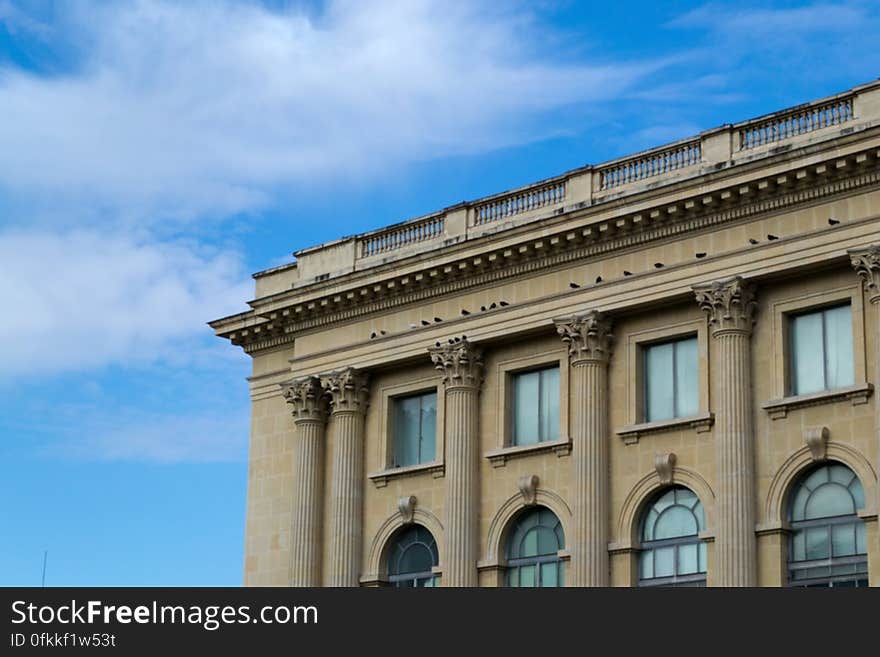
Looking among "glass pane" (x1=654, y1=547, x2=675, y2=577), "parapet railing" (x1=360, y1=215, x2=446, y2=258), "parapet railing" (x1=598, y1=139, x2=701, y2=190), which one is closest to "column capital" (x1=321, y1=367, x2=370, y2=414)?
"parapet railing" (x1=360, y1=215, x2=446, y2=258)

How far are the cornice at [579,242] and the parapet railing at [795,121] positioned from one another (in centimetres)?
162

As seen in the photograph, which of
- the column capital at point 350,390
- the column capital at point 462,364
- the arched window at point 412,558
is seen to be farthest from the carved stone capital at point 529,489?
the column capital at point 350,390

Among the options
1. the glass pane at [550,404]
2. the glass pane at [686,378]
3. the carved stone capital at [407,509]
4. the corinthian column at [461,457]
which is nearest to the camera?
the glass pane at [686,378]

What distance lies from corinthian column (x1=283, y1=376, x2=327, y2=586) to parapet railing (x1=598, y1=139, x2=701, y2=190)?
33.9ft

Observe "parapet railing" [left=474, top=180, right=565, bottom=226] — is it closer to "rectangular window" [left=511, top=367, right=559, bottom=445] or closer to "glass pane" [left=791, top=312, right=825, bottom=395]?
"rectangular window" [left=511, top=367, right=559, bottom=445]

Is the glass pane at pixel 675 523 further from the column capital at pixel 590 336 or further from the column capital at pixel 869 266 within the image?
the column capital at pixel 869 266

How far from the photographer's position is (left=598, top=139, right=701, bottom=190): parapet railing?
50.6 meters

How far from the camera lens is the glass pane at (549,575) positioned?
5143cm

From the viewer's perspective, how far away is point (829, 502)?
4678cm

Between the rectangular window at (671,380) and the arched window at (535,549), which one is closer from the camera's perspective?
the rectangular window at (671,380)

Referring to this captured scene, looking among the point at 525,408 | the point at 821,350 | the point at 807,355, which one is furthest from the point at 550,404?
the point at 821,350

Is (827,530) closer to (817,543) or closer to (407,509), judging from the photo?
(817,543)

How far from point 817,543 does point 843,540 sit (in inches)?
24.4
